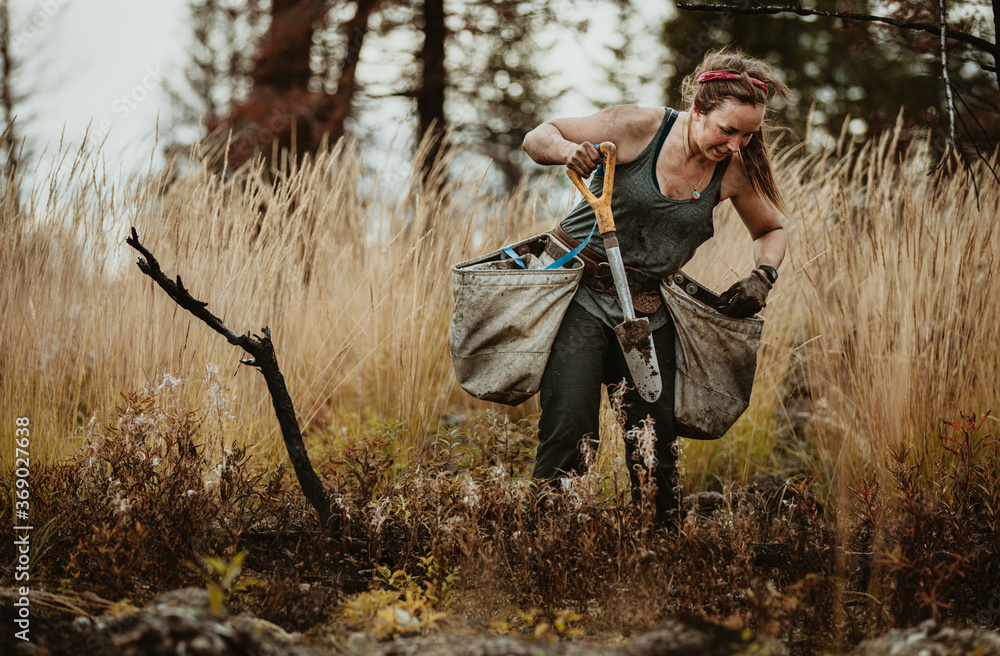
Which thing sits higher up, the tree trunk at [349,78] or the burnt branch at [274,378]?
the tree trunk at [349,78]

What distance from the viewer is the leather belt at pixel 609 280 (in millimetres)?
2559

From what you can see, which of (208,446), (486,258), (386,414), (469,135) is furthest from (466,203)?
(469,135)

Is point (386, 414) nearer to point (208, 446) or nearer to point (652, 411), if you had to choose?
point (208, 446)

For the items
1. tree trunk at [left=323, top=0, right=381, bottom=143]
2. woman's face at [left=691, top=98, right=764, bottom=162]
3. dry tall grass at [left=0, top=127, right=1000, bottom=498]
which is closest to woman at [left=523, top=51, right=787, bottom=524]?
woman's face at [left=691, top=98, right=764, bottom=162]

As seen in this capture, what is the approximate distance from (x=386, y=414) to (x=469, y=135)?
22.2 ft

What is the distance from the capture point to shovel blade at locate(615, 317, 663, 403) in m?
2.38

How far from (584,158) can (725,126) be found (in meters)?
0.52

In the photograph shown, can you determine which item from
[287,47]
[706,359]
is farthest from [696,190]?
[287,47]

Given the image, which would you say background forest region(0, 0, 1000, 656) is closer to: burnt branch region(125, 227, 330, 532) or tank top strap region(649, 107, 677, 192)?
burnt branch region(125, 227, 330, 532)

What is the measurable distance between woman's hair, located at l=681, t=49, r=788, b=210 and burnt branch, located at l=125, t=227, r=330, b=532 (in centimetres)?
164

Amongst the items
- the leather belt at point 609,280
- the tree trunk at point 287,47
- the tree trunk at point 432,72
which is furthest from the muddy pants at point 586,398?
the tree trunk at point 287,47

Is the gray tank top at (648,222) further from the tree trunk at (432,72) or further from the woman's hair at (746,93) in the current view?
the tree trunk at (432,72)

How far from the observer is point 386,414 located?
362 centimetres

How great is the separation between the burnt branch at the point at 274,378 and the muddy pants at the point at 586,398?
0.72 meters
